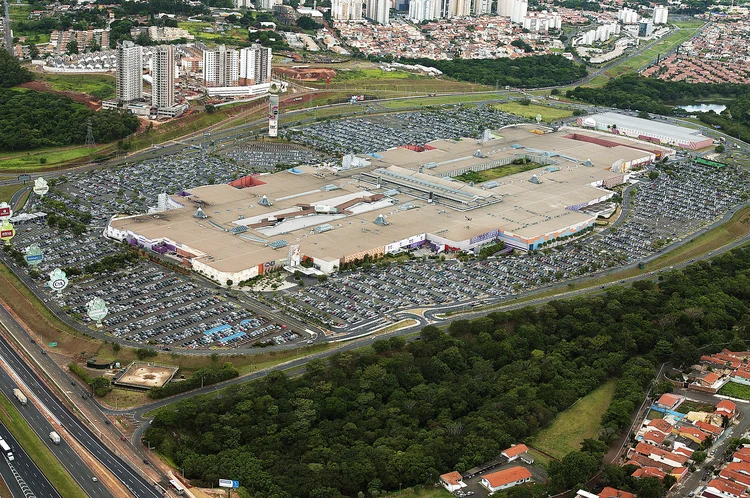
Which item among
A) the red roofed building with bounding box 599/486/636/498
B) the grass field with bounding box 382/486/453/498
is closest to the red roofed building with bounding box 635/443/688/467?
the red roofed building with bounding box 599/486/636/498

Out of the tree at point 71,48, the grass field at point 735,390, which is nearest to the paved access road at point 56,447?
the grass field at point 735,390

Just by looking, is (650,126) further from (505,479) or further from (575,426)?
(505,479)

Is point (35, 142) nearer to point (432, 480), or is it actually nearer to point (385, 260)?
point (385, 260)

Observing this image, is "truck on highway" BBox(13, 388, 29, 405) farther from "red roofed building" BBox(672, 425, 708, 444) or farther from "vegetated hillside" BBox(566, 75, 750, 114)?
"vegetated hillside" BBox(566, 75, 750, 114)

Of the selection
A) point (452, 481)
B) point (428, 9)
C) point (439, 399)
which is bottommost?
point (452, 481)

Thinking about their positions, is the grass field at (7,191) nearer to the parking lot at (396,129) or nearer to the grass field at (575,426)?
the parking lot at (396,129)

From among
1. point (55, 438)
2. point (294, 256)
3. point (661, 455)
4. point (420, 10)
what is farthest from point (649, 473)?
point (420, 10)
